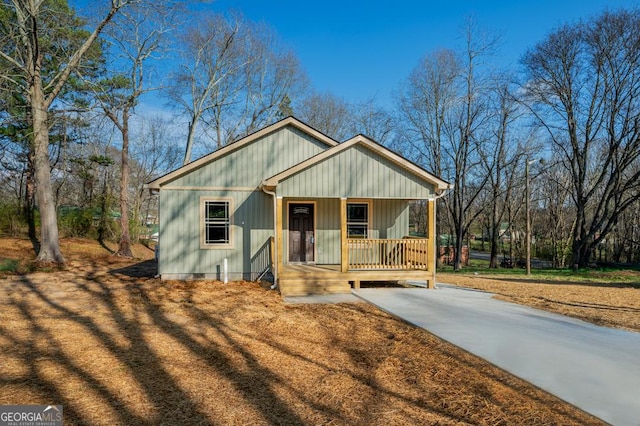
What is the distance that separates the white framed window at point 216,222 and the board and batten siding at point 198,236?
0.13 metres

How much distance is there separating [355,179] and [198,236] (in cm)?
517

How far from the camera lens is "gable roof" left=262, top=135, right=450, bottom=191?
9844mm

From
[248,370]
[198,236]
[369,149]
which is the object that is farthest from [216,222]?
[248,370]

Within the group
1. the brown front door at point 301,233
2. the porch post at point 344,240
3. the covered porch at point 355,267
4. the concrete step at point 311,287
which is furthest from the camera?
the brown front door at point 301,233

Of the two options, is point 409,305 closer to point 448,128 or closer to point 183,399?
point 183,399

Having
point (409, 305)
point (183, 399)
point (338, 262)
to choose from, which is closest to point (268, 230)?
point (338, 262)

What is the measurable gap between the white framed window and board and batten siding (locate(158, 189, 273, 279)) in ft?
0.42

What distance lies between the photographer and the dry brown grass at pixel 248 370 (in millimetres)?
3385

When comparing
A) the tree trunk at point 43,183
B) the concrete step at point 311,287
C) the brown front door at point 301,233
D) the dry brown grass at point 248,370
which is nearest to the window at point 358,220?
the brown front door at point 301,233

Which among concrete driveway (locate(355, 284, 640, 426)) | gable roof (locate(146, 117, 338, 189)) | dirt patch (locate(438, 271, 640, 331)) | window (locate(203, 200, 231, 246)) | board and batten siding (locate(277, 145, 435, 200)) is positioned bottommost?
dirt patch (locate(438, 271, 640, 331))

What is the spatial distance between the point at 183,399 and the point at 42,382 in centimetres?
167

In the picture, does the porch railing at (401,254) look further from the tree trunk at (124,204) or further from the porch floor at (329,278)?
the tree trunk at (124,204)

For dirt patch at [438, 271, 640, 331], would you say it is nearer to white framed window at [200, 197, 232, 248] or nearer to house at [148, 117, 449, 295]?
house at [148, 117, 449, 295]

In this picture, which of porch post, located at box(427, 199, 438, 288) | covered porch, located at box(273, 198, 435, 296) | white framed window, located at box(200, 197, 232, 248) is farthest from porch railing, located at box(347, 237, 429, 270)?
white framed window, located at box(200, 197, 232, 248)
